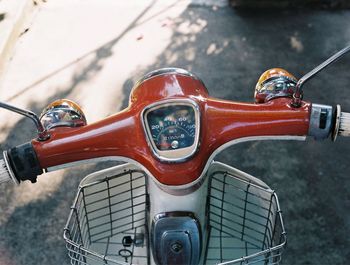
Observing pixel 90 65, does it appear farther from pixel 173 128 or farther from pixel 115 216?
pixel 173 128

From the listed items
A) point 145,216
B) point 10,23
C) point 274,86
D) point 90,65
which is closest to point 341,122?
point 274,86

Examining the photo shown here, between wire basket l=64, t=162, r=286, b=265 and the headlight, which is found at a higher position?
the headlight

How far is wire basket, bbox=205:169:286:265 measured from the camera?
4.74 ft

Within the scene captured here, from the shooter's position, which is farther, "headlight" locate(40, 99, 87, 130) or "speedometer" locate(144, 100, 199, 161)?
"headlight" locate(40, 99, 87, 130)

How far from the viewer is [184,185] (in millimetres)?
1124

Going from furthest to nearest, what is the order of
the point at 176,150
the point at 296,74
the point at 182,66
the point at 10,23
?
the point at 10,23
the point at 182,66
the point at 296,74
the point at 176,150

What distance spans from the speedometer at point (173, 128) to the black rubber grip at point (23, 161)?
0.26 meters

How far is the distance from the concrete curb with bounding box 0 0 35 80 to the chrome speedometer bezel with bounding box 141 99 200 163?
221cm

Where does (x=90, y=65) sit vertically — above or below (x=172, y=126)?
below

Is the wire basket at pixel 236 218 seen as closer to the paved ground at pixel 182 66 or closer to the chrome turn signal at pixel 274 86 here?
the chrome turn signal at pixel 274 86

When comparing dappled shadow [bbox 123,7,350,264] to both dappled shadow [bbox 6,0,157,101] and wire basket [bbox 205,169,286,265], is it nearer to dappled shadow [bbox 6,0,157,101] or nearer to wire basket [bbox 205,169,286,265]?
dappled shadow [bbox 6,0,157,101]

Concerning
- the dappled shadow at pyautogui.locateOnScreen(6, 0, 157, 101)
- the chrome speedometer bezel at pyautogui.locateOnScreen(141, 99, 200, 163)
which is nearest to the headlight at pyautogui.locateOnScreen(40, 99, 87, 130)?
the chrome speedometer bezel at pyautogui.locateOnScreen(141, 99, 200, 163)

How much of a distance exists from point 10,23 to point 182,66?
115cm

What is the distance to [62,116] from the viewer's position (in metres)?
1.25
